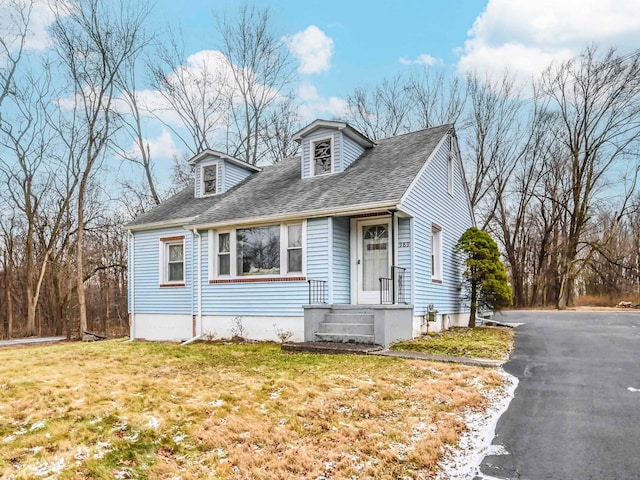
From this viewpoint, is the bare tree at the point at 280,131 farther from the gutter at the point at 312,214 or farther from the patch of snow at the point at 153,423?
the patch of snow at the point at 153,423

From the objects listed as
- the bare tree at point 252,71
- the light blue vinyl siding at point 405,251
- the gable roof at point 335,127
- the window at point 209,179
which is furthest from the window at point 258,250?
the bare tree at point 252,71

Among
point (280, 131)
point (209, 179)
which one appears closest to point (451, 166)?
point (209, 179)

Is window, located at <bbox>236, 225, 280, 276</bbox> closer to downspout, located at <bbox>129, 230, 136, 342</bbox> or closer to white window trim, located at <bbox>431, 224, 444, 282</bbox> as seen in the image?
white window trim, located at <bbox>431, 224, 444, 282</bbox>

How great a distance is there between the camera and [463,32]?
17.9m

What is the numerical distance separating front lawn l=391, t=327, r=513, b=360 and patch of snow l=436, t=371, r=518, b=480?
2591 millimetres

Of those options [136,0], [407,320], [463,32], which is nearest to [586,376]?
[407,320]

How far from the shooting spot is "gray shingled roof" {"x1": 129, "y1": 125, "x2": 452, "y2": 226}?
10.4m

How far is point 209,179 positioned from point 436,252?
7.61 meters

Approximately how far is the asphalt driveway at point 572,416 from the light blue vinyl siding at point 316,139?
20.6 feet

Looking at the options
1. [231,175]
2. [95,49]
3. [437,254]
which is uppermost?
[95,49]

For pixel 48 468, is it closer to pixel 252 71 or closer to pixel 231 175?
pixel 231 175

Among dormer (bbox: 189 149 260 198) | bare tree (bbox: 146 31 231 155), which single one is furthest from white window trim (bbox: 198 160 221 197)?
bare tree (bbox: 146 31 231 155)

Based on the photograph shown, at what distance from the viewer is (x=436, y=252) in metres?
12.3

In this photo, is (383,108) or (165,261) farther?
(383,108)
